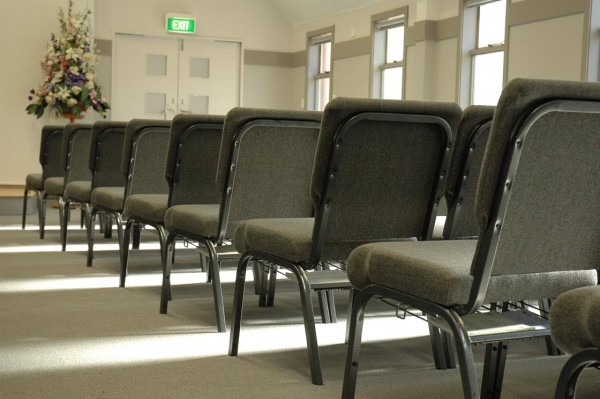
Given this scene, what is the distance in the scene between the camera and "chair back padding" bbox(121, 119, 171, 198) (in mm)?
3984

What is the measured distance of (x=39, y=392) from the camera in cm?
228

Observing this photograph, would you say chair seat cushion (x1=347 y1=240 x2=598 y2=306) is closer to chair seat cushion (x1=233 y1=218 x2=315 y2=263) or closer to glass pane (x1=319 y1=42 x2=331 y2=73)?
chair seat cushion (x1=233 y1=218 x2=315 y2=263)

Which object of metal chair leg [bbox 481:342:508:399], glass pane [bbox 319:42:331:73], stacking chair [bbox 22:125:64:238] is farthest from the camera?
glass pane [bbox 319:42:331:73]

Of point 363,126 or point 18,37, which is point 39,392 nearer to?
point 363,126

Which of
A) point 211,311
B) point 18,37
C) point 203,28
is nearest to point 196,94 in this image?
point 203,28

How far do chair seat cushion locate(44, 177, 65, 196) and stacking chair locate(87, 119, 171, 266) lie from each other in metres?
1.46

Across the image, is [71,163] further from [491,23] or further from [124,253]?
[491,23]

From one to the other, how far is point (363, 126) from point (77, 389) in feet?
3.66

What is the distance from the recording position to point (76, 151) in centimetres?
579

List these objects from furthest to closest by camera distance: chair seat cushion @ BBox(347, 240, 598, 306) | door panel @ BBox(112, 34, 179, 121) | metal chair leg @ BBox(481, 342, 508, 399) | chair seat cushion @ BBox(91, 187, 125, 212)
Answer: door panel @ BBox(112, 34, 179, 121) → chair seat cushion @ BBox(91, 187, 125, 212) → metal chair leg @ BBox(481, 342, 508, 399) → chair seat cushion @ BBox(347, 240, 598, 306)

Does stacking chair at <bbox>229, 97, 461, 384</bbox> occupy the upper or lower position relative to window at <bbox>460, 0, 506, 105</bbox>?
lower

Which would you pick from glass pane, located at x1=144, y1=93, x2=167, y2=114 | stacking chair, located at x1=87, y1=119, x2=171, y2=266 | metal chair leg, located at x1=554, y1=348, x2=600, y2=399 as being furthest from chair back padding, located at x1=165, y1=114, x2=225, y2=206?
glass pane, located at x1=144, y1=93, x2=167, y2=114

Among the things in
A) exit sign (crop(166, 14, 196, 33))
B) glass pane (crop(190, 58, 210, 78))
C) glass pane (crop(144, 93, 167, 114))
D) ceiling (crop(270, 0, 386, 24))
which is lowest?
glass pane (crop(144, 93, 167, 114))

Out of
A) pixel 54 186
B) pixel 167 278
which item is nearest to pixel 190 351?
pixel 167 278
